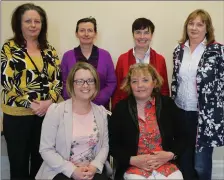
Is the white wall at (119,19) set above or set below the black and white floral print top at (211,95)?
above

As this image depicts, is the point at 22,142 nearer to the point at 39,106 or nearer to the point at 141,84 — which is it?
the point at 39,106

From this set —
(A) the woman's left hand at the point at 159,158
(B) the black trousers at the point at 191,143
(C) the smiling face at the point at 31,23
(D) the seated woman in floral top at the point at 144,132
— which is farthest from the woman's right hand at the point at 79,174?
(C) the smiling face at the point at 31,23

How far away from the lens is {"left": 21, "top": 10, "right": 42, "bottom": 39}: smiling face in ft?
7.13

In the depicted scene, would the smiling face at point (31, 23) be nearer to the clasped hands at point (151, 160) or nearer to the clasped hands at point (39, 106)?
the clasped hands at point (39, 106)

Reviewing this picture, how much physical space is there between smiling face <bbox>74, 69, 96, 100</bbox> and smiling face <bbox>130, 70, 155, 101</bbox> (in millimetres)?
292

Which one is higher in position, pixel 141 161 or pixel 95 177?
pixel 141 161

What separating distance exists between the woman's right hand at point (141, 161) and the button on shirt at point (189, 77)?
61 centimetres

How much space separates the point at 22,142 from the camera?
223 centimetres

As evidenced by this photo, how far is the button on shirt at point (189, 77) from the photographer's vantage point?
7.38 feet

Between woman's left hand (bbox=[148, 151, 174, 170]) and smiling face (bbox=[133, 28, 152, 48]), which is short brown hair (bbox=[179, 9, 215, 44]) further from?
woman's left hand (bbox=[148, 151, 174, 170])

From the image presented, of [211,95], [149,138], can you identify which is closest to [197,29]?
[211,95]

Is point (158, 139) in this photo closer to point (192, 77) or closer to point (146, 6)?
point (192, 77)

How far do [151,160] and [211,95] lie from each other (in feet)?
2.29

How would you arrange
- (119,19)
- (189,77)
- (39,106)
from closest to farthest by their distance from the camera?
(39,106) → (189,77) → (119,19)
